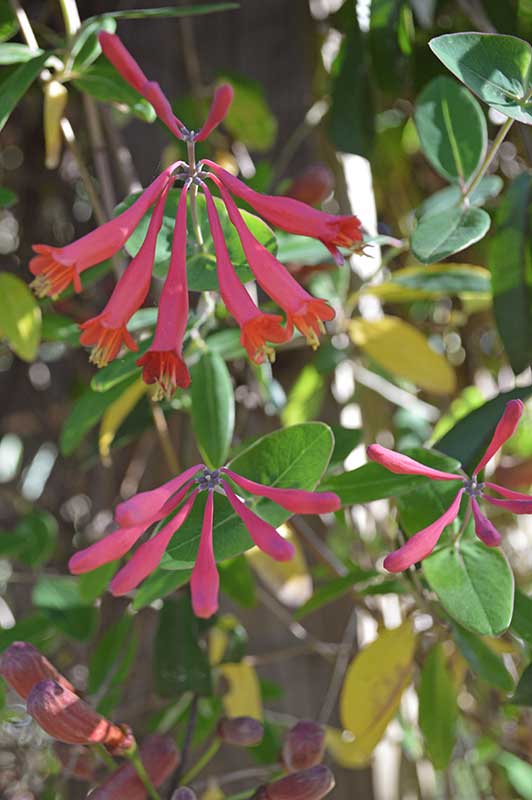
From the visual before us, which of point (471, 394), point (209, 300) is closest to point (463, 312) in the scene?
point (471, 394)

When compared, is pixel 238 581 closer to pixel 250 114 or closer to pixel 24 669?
pixel 24 669

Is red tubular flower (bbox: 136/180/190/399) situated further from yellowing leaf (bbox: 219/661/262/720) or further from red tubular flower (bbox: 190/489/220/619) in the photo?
yellowing leaf (bbox: 219/661/262/720)

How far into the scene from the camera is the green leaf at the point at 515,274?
1.91 feet

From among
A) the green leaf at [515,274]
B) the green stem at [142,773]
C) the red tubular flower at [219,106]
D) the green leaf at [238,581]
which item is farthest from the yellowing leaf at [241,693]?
the red tubular flower at [219,106]

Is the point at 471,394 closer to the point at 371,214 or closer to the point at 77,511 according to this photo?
the point at 371,214


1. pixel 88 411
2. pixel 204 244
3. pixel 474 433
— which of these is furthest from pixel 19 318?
pixel 474 433

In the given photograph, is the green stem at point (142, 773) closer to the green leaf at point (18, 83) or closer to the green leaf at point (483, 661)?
the green leaf at point (483, 661)

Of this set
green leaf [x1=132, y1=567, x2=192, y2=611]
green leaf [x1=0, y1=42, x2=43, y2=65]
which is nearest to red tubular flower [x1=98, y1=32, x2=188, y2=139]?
green leaf [x1=0, y1=42, x2=43, y2=65]

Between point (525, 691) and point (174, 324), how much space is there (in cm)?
26

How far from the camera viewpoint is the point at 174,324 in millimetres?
403

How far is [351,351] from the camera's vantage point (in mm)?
746

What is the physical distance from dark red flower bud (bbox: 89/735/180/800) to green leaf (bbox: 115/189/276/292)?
24 cm

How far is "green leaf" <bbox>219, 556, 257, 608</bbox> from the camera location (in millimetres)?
647

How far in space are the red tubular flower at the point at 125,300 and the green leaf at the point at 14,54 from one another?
→ 0.16 meters
